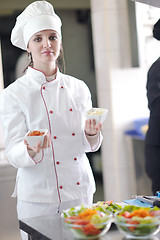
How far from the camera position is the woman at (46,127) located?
2.14 metres

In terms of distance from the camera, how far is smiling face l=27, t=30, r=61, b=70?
218 cm

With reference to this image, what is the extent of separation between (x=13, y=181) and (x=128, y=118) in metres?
1.61

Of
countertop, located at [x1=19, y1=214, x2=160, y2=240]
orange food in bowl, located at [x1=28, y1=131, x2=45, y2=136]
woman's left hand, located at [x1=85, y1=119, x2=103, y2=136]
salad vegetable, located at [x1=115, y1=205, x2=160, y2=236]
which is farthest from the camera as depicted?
woman's left hand, located at [x1=85, y1=119, x2=103, y2=136]

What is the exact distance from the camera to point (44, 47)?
2172 mm

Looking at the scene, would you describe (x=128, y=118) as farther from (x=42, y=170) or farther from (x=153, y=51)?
(x=42, y=170)

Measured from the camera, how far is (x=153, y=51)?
14.5 feet

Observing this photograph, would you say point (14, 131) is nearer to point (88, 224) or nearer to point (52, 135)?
point (52, 135)

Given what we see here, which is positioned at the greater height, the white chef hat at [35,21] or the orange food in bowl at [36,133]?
the white chef hat at [35,21]

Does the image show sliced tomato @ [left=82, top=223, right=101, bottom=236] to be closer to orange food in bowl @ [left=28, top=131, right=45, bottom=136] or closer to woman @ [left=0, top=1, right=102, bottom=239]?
orange food in bowl @ [left=28, top=131, right=45, bottom=136]

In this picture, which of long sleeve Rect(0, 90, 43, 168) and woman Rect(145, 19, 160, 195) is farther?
woman Rect(145, 19, 160, 195)

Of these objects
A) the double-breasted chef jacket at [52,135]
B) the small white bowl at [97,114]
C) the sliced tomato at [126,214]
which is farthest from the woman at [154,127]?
the sliced tomato at [126,214]

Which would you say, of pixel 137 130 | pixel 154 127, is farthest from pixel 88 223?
pixel 137 130

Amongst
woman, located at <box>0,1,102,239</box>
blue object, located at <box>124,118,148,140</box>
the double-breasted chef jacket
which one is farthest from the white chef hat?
blue object, located at <box>124,118,148,140</box>

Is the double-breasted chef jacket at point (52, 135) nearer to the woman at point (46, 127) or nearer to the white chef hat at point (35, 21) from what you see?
the woman at point (46, 127)
